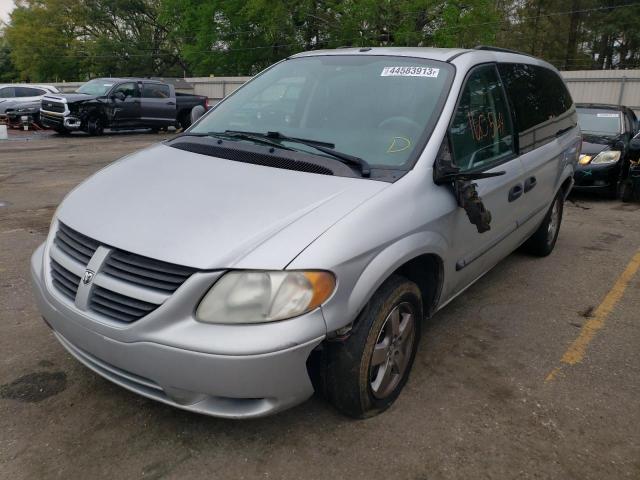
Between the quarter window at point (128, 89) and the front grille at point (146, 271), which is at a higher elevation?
the front grille at point (146, 271)

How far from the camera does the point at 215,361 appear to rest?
2.15 metres

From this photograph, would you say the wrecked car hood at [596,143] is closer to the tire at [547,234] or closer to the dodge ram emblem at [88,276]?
the tire at [547,234]

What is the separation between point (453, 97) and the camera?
3.20 meters

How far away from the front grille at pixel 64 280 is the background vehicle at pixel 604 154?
778 centimetres

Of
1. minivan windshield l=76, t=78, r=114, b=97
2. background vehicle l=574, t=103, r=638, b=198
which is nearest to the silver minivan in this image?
background vehicle l=574, t=103, r=638, b=198

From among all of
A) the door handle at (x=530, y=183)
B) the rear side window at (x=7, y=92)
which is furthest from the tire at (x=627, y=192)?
the rear side window at (x=7, y=92)

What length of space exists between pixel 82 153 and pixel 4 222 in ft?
25.0

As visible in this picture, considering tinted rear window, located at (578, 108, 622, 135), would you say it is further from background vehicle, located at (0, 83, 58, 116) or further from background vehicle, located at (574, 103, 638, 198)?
background vehicle, located at (0, 83, 58, 116)

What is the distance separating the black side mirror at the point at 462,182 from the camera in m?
2.95

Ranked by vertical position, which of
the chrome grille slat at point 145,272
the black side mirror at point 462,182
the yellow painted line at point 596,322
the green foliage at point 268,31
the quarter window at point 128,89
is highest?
the green foliage at point 268,31

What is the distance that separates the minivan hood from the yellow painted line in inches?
69.6

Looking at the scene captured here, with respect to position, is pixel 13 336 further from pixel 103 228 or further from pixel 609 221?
pixel 609 221

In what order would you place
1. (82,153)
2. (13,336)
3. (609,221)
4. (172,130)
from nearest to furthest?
1. (13,336)
2. (609,221)
3. (82,153)
4. (172,130)

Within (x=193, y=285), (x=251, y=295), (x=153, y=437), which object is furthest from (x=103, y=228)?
Result: (x=153, y=437)
